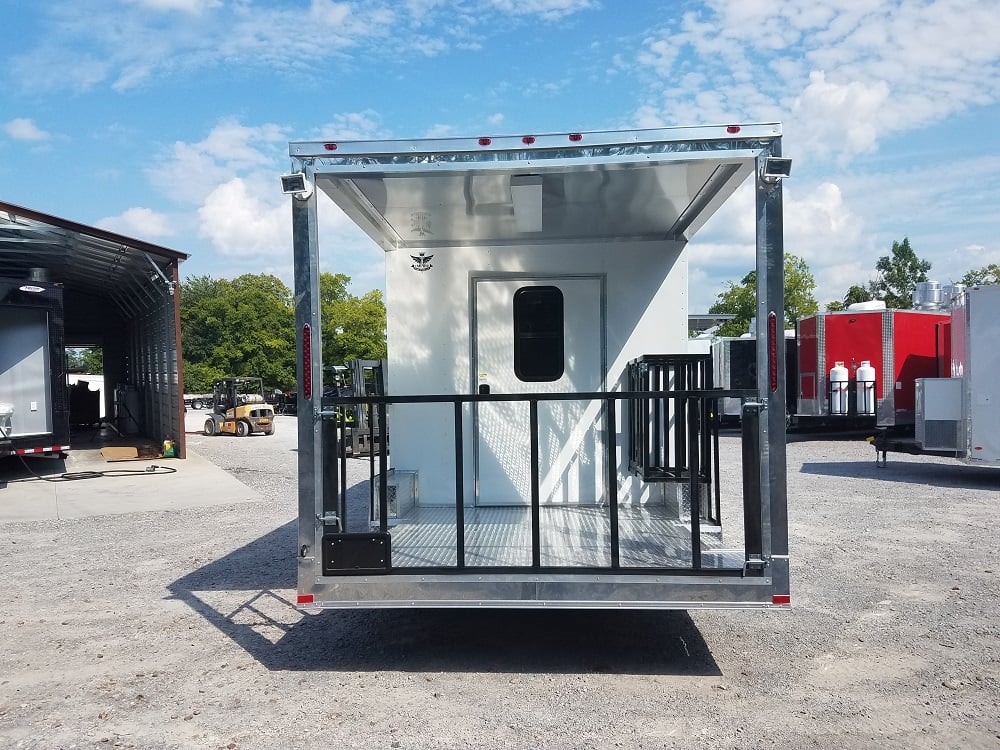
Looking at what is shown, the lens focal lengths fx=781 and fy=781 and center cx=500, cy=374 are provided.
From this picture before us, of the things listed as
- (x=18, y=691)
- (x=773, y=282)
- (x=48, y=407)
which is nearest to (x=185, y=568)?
(x=18, y=691)

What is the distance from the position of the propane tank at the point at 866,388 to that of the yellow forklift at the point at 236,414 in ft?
52.8

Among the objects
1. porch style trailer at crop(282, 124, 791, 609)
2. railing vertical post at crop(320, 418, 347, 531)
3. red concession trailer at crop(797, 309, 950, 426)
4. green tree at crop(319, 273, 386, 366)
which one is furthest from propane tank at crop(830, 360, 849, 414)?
green tree at crop(319, 273, 386, 366)

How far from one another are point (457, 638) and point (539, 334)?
8.05ft

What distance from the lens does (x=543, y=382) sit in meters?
6.28

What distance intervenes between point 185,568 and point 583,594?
4.47 meters

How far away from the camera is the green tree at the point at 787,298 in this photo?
31.2m

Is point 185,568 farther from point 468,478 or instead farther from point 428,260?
point 428,260

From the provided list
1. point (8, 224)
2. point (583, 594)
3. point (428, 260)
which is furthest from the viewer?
point (8, 224)

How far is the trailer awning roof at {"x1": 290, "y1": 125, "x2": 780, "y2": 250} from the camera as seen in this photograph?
3.91m

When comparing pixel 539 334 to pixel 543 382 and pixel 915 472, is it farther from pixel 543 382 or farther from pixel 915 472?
pixel 915 472

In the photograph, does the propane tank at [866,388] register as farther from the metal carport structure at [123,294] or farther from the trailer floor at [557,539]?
the metal carport structure at [123,294]

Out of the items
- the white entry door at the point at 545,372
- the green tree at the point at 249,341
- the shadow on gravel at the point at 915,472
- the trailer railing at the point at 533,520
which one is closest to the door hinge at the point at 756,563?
the trailer railing at the point at 533,520

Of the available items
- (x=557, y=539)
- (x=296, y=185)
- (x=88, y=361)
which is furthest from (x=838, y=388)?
(x=88, y=361)

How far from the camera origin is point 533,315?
6223mm
